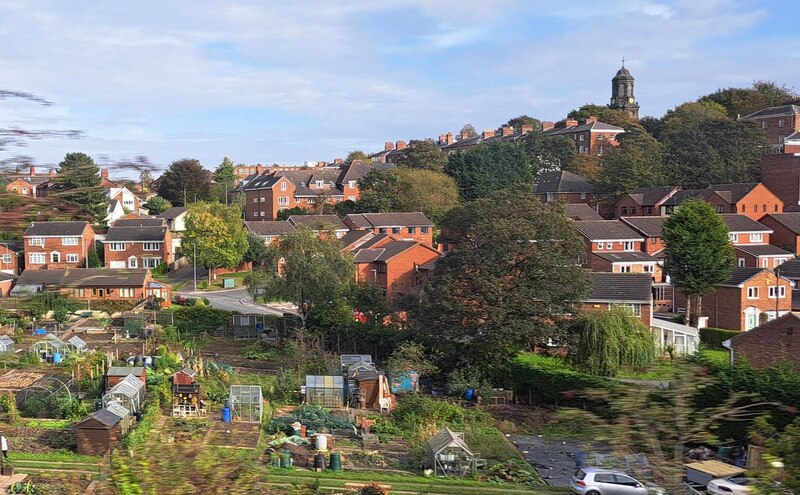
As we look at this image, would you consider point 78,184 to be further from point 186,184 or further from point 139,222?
point 186,184

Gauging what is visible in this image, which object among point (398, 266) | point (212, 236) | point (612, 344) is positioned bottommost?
point (612, 344)

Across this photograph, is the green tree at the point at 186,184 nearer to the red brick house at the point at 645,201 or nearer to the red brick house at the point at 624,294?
the red brick house at the point at 645,201

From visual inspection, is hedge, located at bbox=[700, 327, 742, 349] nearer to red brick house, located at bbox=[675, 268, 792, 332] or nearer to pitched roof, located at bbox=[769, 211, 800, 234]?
red brick house, located at bbox=[675, 268, 792, 332]

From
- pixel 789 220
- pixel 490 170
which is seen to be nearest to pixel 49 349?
pixel 490 170

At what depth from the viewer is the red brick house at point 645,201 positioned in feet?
162

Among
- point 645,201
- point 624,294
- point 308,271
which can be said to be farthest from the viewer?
point 645,201

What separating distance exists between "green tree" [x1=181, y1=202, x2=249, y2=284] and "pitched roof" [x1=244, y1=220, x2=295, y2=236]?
4.79 meters

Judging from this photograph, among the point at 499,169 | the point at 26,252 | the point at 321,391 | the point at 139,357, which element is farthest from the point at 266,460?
the point at 499,169

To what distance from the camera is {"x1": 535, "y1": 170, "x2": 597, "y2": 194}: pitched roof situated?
56562 mm

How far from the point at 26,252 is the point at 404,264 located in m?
23.4

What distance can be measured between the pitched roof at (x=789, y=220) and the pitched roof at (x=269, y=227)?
29.6 metres

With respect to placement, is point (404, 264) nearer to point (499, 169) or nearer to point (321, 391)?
point (321, 391)

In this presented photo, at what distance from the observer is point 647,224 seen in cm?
4312

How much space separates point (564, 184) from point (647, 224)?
14367mm
